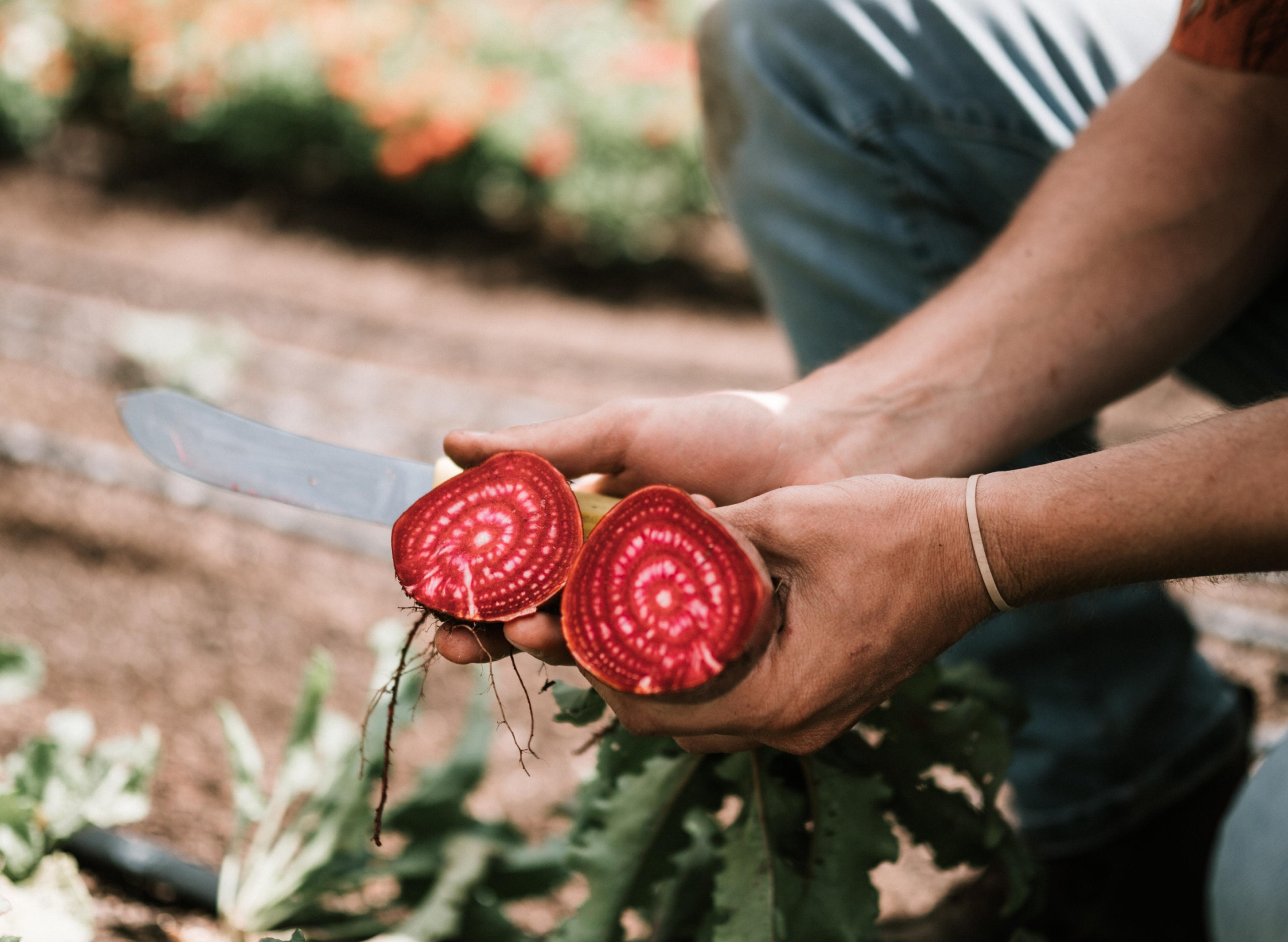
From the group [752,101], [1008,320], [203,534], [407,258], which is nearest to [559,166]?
[407,258]

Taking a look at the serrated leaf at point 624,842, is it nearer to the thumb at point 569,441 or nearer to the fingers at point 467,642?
the fingers at point 467,642

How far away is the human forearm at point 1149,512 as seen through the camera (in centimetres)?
97

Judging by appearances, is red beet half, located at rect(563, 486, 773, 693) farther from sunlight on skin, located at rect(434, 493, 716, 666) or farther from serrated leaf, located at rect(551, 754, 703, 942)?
serrated leaf, located at rect(551, 754, 703, 942)

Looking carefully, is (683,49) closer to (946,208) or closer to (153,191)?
(153,191)

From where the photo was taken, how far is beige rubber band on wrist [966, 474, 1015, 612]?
1.06 metres

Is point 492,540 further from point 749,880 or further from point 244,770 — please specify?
point 244,770

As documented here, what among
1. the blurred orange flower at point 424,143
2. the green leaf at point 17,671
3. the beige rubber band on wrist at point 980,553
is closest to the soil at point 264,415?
the green leaf at point 17,671

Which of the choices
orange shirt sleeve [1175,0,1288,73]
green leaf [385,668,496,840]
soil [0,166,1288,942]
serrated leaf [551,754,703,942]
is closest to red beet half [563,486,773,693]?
serrated leaf [551,754,703,942]

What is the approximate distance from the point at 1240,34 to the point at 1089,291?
426 mm

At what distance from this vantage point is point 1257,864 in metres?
1.29

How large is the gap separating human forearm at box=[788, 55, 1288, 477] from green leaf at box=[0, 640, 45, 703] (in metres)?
1.38

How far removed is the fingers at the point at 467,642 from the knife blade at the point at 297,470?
21 centimetres

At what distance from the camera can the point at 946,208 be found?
5.89 feet

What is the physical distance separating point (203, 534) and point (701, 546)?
2174mm
